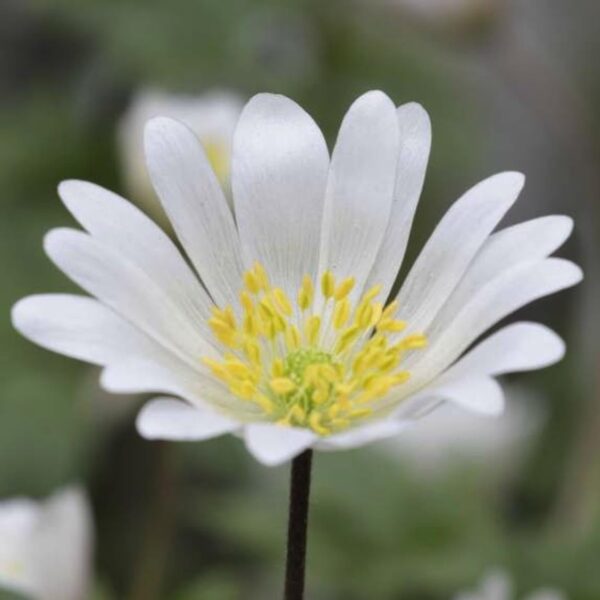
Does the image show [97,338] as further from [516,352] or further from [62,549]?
[62,549]

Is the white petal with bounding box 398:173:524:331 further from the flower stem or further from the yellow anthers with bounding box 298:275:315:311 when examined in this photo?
the flower stem

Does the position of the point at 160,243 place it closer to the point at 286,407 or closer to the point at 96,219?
the point at 96,219

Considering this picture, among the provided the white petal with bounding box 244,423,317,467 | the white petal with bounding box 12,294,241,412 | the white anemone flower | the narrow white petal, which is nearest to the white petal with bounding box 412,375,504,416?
the white anemone flower

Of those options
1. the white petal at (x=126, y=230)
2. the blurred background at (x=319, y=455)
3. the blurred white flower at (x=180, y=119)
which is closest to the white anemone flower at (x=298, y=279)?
the white petal at (x=126, y=230)

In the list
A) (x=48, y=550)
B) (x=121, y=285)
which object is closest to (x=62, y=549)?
(x=48, y=550)

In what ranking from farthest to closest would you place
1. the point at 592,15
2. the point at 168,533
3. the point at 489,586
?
the point at 592,15, the point at 168,533, the point at 489,586

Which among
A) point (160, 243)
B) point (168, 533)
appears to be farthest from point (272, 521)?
point (160, 243)

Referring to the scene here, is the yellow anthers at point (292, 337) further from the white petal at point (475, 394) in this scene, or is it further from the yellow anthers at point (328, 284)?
the white petal at point (475, 394)
